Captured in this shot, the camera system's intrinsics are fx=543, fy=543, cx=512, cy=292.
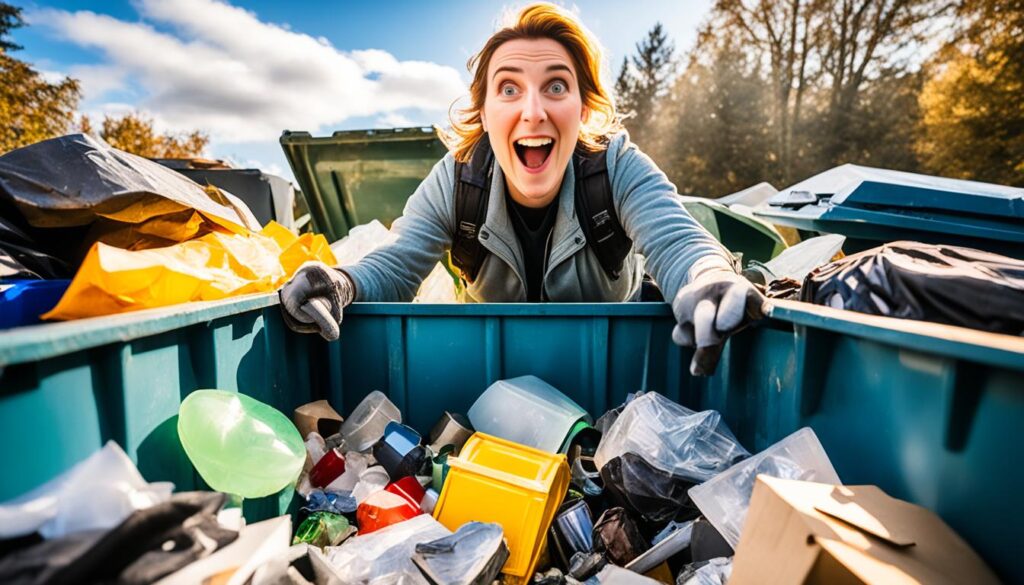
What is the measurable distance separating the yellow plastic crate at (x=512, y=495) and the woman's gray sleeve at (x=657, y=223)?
757 mm

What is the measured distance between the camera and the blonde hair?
225cm

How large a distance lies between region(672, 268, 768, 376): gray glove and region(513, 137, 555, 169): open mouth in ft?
3.08

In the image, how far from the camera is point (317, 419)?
74.0 inches

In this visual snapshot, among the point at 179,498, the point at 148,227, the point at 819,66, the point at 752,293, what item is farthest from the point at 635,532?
the point at 819,66

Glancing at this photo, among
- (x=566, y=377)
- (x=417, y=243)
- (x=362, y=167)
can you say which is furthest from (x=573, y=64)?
(x=362, y=167)

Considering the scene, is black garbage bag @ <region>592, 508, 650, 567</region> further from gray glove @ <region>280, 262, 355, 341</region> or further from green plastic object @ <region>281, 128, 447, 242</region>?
green plastic object @ <region>281, 128, 447, 242</region>

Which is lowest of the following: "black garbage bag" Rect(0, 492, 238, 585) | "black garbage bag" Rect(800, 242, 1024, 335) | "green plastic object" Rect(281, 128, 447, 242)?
"black garbage bag" Rect(0, 492, 238, 585)

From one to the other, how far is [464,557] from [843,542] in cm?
77

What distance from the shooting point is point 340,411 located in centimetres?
209

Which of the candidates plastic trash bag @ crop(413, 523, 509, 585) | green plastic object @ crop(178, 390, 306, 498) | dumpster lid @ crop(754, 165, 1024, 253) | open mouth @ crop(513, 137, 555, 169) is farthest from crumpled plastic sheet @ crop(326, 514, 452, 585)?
dumpster lid @ crop(754, 165, 1024, 253)

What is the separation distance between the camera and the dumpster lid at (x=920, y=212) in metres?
2.62

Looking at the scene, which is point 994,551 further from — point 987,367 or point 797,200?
point 797,200

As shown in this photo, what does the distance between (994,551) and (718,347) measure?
67 cm

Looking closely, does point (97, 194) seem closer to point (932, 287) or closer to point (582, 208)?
point (582, 208)
